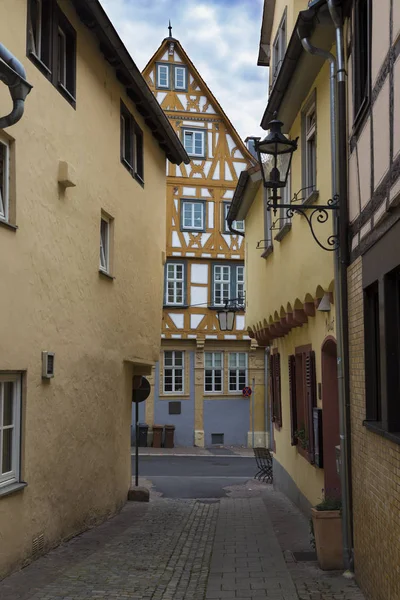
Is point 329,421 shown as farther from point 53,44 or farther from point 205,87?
point 205,87

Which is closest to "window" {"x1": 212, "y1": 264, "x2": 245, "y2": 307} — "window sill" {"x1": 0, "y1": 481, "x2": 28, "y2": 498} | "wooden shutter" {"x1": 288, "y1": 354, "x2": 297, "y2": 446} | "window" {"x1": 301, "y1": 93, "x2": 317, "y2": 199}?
"wooden shutter" {"x1": 288, "y1": 354, "x2": 297, "y2": 446}

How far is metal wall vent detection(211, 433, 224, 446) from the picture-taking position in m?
29.4

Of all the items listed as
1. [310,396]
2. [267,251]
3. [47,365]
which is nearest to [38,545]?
[47,365]

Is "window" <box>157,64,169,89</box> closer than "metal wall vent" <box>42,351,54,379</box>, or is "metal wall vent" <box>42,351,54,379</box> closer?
"metal wall vent" <box>42,351,54,379</box>

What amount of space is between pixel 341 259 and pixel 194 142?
73.9 feet

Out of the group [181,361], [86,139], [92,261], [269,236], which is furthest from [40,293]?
[181,361]

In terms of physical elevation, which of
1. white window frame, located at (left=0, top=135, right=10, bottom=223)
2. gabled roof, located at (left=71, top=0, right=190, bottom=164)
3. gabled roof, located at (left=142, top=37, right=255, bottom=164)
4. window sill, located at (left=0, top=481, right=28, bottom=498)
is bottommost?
window sill, located at (left=0, top=481, right=28, bottom=498)

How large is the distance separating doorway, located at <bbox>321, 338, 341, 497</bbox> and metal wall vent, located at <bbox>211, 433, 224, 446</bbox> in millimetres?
19854

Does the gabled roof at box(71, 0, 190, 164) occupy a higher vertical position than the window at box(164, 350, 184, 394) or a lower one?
higher

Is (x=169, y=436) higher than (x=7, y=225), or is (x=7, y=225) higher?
(x=7, y=225)

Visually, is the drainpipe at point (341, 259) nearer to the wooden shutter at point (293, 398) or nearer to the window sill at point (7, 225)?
the window sill at point (7, 225)

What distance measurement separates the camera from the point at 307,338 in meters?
11.4

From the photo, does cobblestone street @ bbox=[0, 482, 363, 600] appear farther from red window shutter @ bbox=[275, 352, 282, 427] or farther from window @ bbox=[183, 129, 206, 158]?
window @ bbox=[183, 129, 206, 158]

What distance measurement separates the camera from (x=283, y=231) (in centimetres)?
1147
